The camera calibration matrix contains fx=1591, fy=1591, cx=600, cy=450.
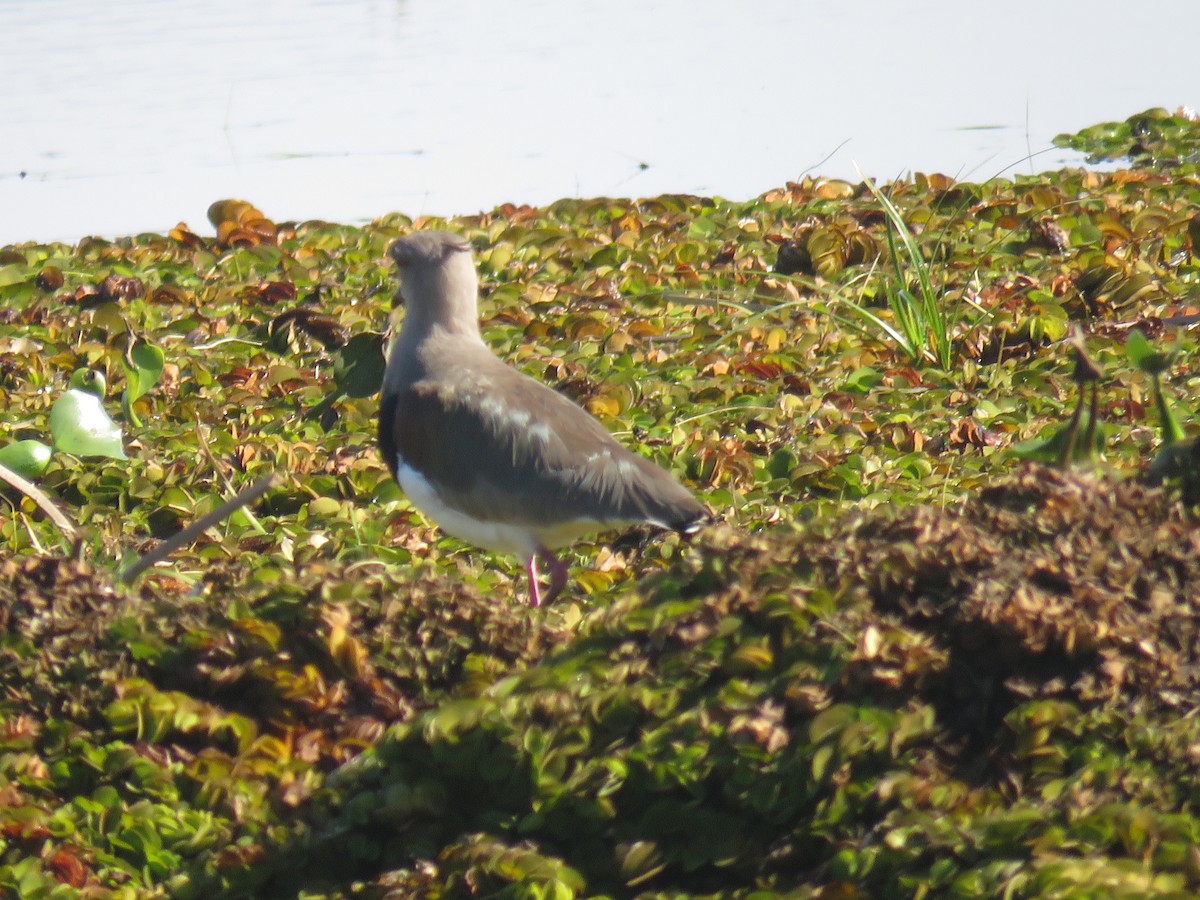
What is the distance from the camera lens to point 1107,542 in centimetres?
273

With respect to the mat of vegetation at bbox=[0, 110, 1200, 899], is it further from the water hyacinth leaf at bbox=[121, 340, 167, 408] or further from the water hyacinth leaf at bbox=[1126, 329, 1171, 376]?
the water hyacinth leaf at bbox=[121, 340, 167, 408]

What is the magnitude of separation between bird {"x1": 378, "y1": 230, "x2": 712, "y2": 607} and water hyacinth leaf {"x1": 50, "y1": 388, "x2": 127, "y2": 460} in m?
0.78

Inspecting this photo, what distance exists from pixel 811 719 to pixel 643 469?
5.25 feet

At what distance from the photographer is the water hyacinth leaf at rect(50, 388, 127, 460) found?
4.52 meters

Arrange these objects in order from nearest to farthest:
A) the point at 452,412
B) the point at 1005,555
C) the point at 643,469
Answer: the point at 1005,555, the point at 643,469, the point at 452,412

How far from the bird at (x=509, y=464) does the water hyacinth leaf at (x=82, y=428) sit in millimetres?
782

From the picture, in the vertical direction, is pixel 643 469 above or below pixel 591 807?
above

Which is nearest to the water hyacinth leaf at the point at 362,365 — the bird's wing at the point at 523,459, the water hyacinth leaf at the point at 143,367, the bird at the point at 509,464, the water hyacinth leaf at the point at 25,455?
the bird at the point at 509,464

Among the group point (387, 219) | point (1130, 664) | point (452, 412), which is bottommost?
point (1130, 664)

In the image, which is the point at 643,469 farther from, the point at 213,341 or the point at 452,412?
the point at 213,341

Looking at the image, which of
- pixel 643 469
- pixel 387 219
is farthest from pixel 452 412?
pixel 387 219

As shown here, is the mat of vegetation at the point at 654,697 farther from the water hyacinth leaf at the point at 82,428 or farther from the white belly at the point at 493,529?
the white belly at the point at 493,529

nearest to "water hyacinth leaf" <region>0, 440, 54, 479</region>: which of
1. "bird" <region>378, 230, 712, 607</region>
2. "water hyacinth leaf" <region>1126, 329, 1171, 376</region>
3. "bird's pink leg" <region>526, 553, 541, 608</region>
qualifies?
"bird" <region>378, 230, 712, 607</region>

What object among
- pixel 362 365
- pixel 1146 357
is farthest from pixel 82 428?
pixel 1146 357
